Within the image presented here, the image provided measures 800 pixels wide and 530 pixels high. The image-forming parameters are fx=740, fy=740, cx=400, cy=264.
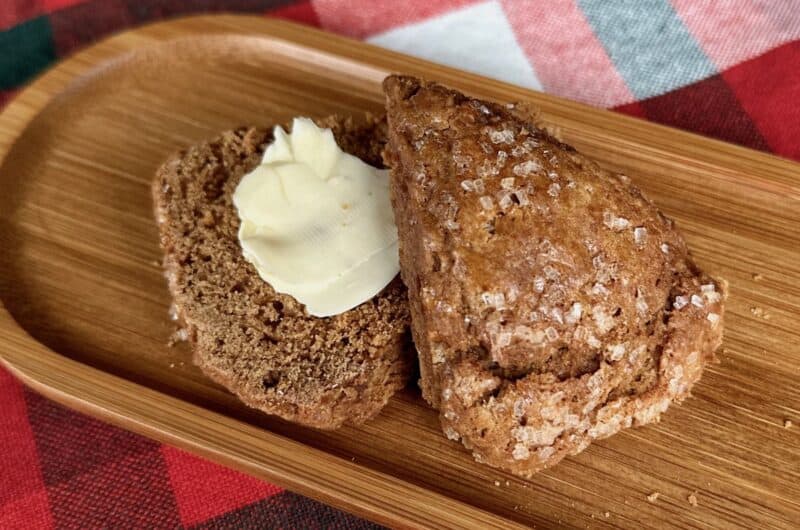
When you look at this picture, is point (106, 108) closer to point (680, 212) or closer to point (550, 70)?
point (550, 70)

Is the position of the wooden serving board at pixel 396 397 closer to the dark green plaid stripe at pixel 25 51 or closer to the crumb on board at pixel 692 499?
the crumb on board at pixel 692 499

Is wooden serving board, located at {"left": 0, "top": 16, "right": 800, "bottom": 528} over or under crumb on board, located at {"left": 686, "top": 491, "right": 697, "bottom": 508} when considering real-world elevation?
over

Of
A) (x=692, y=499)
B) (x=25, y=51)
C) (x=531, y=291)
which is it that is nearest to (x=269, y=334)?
(x=531, y=291)

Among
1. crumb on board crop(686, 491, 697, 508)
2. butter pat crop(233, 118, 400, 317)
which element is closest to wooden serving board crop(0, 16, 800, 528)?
crumb on board crop(686, 491, 697, 508)

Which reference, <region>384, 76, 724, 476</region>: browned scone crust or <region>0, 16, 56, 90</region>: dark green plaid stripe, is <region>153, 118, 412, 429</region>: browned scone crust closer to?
<region>384, 76, 724, 476</region>: browned scone crust

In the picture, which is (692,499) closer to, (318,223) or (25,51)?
(318,223)

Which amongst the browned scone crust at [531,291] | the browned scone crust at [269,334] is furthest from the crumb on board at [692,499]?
the browned scone crust at [269,334]
